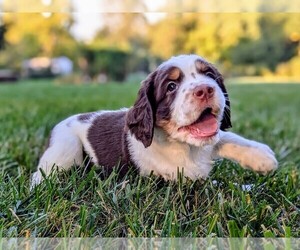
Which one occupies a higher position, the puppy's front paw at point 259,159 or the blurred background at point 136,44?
the puppy's front paw at point 259,159

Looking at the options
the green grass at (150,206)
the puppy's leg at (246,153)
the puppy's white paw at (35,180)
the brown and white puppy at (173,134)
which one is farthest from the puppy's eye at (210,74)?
the puppy's white paw at (35,180)

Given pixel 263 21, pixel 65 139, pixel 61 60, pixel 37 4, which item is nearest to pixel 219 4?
pixel 37 4

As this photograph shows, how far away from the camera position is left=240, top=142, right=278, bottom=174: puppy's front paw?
2154 mm

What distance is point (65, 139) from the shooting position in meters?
2.49

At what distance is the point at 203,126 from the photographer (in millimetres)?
2090

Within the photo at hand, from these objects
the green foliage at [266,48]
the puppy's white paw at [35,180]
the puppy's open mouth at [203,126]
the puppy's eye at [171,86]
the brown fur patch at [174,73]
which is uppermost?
the brown fur patch at [174,73]

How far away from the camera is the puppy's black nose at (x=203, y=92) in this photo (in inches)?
78.2

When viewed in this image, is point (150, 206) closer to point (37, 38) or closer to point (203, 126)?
point (203, 126)

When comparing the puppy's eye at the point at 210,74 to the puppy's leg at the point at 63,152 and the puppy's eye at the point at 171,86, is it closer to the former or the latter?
the puppy's eye at the point at 171,86

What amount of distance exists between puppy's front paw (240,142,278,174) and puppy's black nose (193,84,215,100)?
1.12ft

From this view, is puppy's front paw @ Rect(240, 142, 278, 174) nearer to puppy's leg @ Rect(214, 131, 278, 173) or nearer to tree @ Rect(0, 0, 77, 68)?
puppy's leg @ Rect(214, 131, 278, 173)

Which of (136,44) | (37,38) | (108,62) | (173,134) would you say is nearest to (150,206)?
(173,134)

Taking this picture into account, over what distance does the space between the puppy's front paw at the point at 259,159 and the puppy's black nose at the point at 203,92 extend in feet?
1.12

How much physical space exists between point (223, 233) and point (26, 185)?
853 mm
